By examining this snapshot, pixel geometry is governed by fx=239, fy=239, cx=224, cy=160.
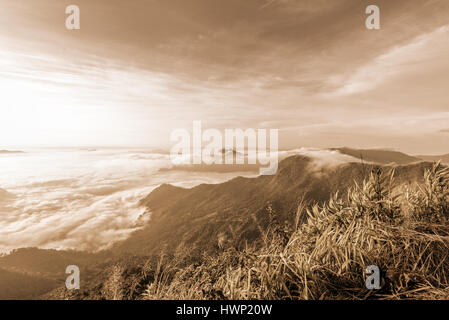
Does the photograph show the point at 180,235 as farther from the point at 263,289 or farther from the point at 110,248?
the point at 263,289

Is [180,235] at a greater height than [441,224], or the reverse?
[441,224]

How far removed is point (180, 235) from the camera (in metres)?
170

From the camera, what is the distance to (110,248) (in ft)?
628

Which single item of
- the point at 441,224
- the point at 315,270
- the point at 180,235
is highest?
the point at 441,224

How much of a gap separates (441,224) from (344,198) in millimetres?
1823

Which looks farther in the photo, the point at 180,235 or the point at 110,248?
the point at 110,248
